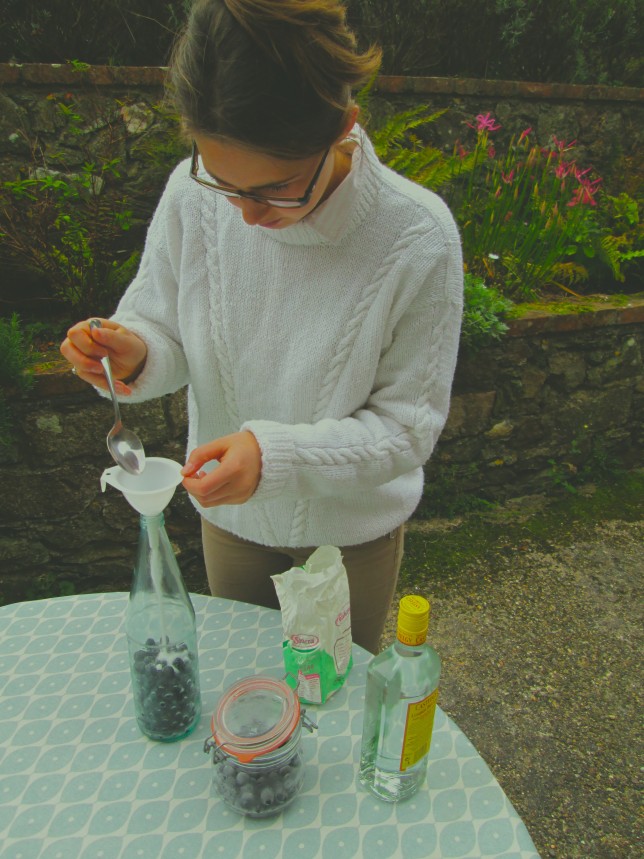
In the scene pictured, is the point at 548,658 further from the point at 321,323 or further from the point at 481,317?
the point at 321,323

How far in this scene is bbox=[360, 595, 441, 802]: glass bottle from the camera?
0.86 m

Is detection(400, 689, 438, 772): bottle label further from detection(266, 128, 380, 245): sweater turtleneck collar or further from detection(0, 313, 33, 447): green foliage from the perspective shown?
detection(0, 313, 33, 447): green foliage

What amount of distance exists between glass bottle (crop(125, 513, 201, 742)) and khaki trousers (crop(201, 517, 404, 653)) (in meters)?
0.37

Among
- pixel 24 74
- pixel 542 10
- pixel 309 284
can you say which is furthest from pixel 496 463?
pixel 542 10

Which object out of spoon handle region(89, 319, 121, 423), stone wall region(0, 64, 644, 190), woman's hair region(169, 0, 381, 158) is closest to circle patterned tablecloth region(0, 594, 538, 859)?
spoon handle region(89, 319, 121, 423)

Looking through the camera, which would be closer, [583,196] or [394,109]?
[583,196]

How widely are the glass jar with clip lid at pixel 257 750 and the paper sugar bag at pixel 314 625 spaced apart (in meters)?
0.10

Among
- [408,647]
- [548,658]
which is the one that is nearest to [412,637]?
[408,647]

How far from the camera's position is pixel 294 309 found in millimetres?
1138

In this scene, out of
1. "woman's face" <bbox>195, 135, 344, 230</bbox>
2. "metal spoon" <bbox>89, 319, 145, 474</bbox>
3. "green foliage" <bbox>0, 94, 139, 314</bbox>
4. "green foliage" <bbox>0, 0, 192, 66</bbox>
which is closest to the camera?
"woman's face" <bbox>195, 135, 344, 230</bbox>

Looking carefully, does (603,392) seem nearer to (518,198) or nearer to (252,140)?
(518,198)

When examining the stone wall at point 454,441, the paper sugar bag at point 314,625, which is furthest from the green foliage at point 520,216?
the paper sugar bag at point 314,625

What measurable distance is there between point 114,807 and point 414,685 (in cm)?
45

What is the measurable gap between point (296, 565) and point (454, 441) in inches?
72.4
